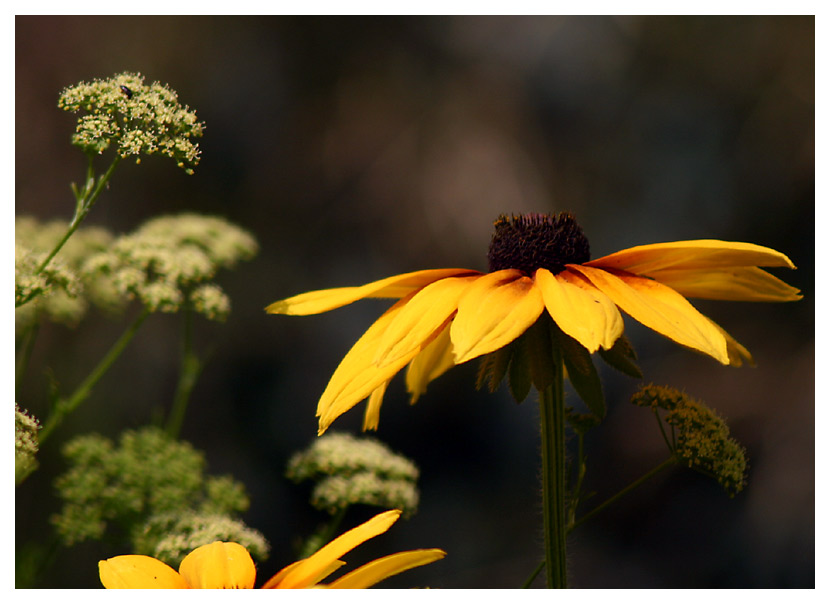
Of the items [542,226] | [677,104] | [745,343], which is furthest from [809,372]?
[542,226]

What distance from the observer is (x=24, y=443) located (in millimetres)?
482

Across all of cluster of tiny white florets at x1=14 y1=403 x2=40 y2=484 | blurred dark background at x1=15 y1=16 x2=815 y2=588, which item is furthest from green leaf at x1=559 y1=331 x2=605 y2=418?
blurred dark background at x1=15 y1=16 x2=815 y2=588

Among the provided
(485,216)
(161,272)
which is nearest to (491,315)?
(161,272)

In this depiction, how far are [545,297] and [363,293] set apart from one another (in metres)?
0.12

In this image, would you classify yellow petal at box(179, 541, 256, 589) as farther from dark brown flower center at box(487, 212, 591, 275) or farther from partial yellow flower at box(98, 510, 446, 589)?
dark brown flower center at box(487, 212, 591, 275)

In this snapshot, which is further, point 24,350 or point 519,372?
point 24,350

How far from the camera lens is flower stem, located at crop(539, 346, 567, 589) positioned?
1.46ft

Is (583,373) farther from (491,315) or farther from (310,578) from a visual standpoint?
(310,578)

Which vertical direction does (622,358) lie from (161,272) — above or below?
below

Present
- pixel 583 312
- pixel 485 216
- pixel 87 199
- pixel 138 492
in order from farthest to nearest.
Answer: pixel 485 216
pixel 138 492
pixel 87 199
pixel 583 312

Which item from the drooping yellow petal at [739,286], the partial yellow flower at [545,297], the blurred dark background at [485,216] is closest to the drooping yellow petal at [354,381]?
the partial yellow flower at [545,297]

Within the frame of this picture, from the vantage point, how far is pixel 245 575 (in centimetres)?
46

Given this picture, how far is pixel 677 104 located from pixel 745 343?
38cm
